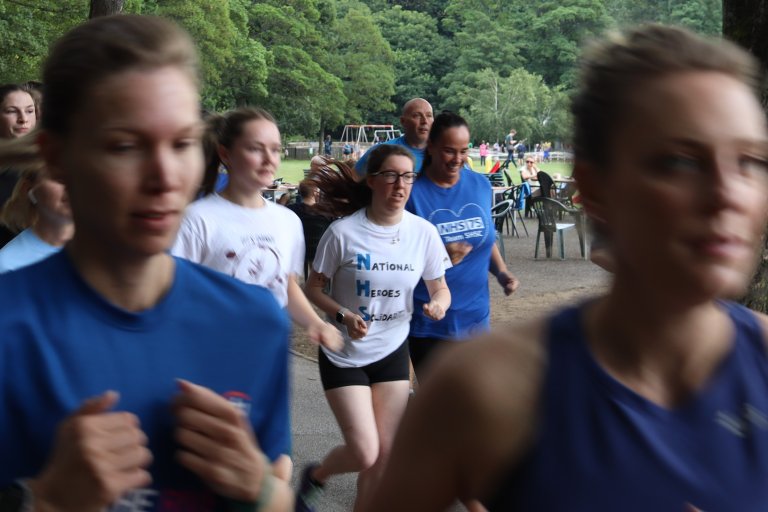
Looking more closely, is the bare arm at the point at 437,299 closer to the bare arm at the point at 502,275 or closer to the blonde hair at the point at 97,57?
the bare arm at the point at 502,275

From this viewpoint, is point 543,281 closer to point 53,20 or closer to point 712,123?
point 53,20

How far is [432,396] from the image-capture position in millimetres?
1660

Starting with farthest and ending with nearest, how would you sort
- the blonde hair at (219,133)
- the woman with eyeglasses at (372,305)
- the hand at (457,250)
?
the hand at (457,250) < the woman with eyeglasses at (372,305) < the blonde hair at (219,133)

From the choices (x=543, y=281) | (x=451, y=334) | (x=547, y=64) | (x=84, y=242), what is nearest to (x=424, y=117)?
(x=451, y=334)

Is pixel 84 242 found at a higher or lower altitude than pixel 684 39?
lower

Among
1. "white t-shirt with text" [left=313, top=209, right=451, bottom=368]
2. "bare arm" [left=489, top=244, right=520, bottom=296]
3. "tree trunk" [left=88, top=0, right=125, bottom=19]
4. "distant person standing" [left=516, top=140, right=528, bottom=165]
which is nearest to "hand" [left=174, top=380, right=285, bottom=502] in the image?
"white t-shirt with text" [left=313, top=209, right=451, bottom=368]

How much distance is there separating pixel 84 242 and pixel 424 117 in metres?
6.29

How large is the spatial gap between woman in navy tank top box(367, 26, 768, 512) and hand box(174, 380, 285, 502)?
0.28 m

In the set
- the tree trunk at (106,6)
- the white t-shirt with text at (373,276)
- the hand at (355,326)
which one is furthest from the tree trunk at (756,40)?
the tree trunk at (106,6)

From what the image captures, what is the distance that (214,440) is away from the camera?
5.82 ft

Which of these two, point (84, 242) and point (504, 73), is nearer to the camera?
point (84, 242)

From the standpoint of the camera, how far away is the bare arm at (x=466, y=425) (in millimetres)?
1575

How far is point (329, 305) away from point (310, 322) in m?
0.77

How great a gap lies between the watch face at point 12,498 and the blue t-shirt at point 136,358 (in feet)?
0.07
